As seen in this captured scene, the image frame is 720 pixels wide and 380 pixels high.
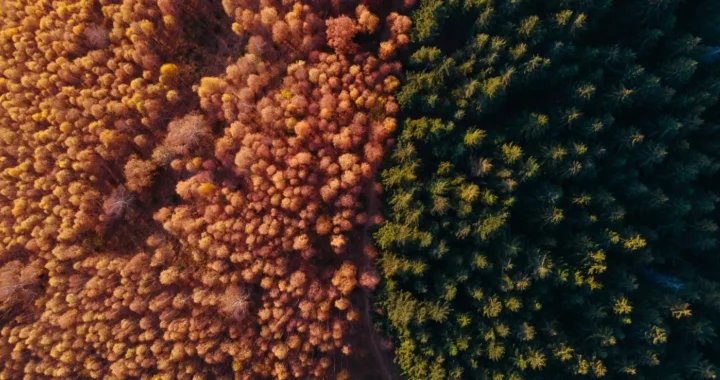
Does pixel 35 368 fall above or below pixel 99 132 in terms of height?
below

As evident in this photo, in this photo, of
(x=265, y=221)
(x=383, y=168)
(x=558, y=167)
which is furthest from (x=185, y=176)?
(x=558, y=167)

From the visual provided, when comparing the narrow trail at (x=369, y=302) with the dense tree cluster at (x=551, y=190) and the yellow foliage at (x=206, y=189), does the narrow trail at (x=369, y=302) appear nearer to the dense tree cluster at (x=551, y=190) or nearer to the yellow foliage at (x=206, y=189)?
the dense tree cluster at (x=551, y=190)

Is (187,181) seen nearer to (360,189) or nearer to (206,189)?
(206,189)

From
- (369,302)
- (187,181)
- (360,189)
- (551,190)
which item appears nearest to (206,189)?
(187,181)

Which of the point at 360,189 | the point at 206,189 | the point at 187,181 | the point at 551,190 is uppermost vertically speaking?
the point at 187,181

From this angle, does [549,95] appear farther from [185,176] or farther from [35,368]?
[35,368]

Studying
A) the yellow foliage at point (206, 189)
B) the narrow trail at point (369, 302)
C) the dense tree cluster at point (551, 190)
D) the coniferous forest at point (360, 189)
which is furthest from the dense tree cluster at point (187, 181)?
the dense tree cluster at point (551, 190)
